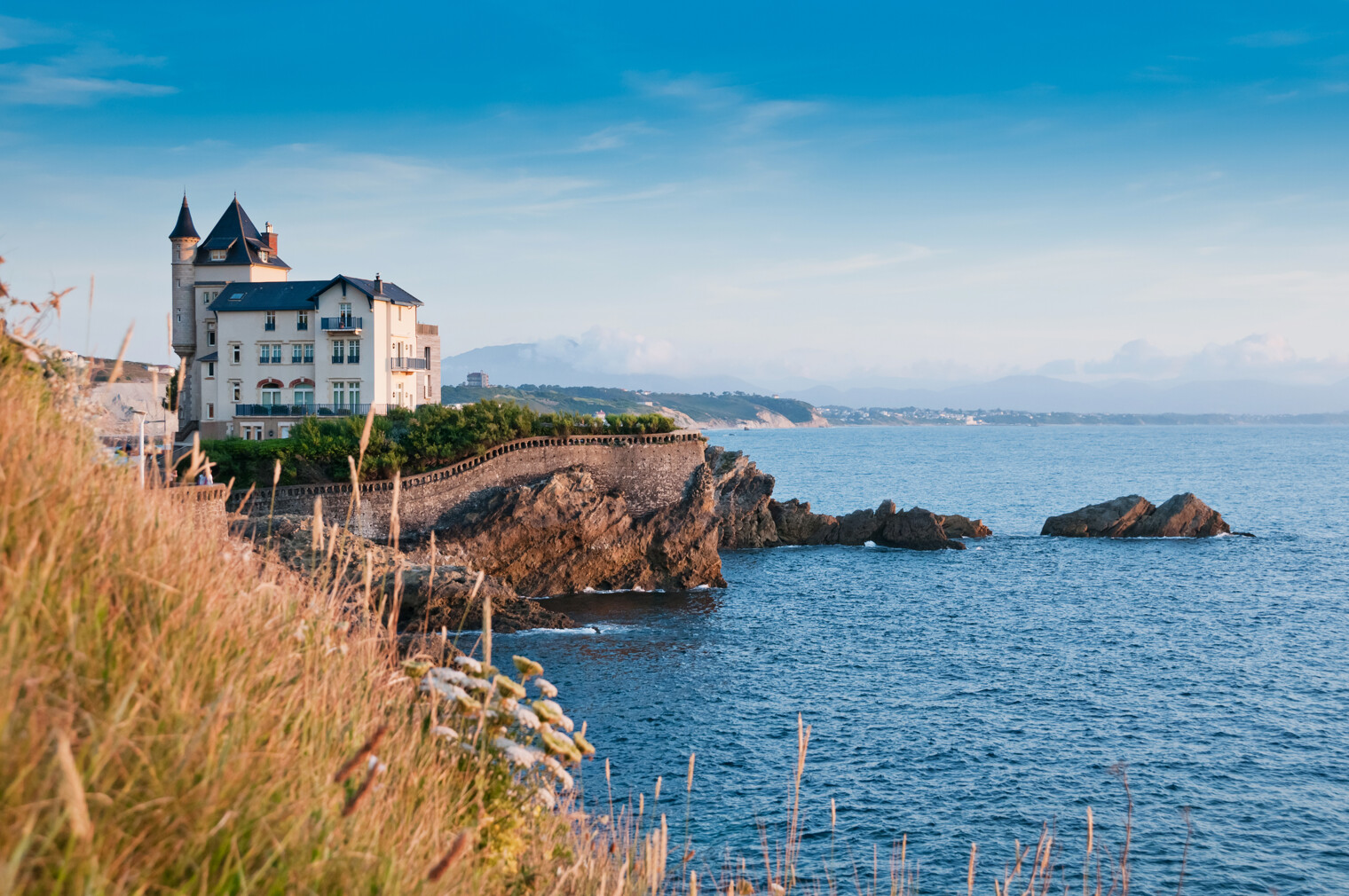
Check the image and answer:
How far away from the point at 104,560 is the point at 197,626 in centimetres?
49

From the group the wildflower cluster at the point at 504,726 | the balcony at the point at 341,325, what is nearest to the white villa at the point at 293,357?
the balcony at the point at 341,325

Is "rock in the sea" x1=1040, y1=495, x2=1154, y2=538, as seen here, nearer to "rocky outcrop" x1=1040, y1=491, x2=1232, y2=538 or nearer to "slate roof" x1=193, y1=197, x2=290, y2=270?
"rocky outcrop" x1=1040, y1=491, x2=1232, y2=538

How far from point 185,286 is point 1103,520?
197 ft

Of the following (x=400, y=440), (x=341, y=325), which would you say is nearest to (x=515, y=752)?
(x=400, y=440)

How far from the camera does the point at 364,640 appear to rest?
16.7 ft

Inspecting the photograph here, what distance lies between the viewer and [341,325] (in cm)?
5578

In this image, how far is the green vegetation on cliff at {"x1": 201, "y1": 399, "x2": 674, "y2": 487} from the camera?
44406 millimetres

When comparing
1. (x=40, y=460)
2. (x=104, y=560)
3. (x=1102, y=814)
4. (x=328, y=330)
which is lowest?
(x=1102, y=814)

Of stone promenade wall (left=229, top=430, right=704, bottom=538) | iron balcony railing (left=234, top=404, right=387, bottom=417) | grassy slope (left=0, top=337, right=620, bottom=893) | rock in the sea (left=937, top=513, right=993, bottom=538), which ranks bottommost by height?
rock in the sea (left=937, top=513, right=993, bottom=538)

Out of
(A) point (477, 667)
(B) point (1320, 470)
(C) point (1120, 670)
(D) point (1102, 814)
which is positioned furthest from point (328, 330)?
(B) point (1320, 470)

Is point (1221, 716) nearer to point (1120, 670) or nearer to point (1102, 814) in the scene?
point (1120, 670)

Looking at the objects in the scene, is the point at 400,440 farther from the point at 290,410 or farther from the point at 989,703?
the point at 989,703

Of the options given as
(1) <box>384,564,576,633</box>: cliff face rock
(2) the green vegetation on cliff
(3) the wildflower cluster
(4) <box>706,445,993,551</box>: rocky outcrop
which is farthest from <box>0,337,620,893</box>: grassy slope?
(4) <box>706,445,993,551</box>: rocky outcrop

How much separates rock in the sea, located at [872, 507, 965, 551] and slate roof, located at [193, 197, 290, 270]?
42426 millimetres
